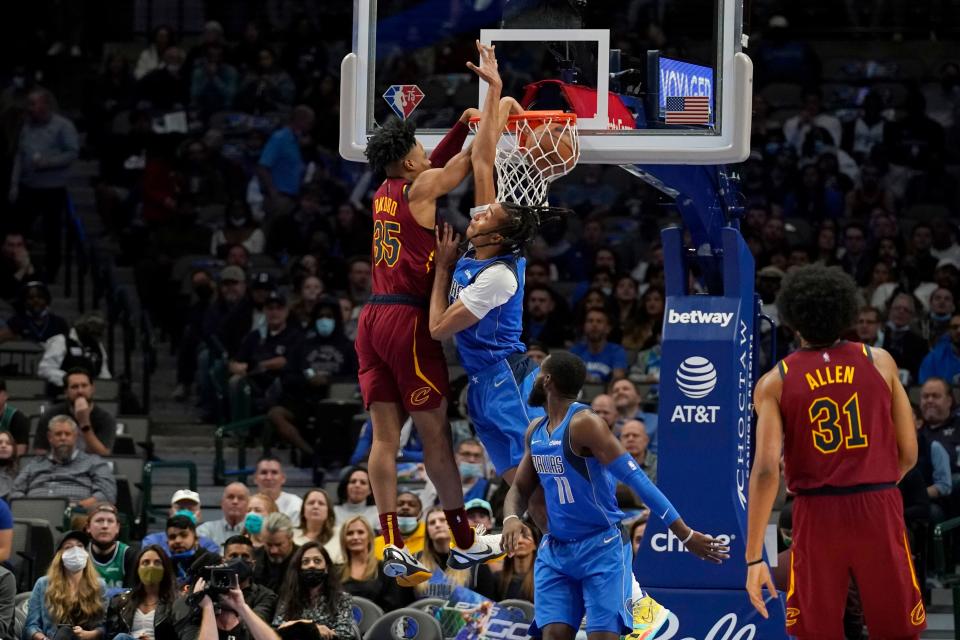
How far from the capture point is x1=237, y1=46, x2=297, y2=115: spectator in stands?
68.6 ft

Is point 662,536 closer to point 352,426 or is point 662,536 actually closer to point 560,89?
point 560,89

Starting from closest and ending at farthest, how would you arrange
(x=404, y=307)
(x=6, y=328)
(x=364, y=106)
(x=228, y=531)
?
(x=404, y=307), (x=364, y=106), (x=228, y=531), (x=6, y=328)

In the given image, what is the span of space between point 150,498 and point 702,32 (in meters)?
10.9

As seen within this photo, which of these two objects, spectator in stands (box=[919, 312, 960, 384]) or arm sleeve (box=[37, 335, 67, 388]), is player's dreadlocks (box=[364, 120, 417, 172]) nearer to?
arm sleeve (box=[37, 335, 67, 388])

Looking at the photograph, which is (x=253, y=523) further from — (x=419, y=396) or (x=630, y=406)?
(x=419, y=396)

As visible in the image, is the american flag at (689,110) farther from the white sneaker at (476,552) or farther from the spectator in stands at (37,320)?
the spectator in stands at (37,320)

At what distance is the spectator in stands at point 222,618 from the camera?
1088cm

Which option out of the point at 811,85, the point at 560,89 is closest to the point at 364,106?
the point at 560,89

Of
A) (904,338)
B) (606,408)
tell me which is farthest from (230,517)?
(904,338)

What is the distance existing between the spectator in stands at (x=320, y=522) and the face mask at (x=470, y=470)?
135 cm

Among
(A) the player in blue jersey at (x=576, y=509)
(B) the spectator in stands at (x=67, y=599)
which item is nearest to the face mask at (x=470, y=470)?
(B) the spectator in stands at (x=67, y=599)

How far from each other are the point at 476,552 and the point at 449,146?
210 centimetres

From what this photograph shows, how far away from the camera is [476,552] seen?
912 cm

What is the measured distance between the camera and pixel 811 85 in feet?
69.7
